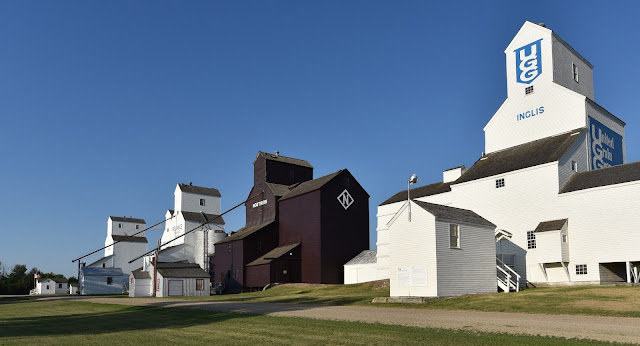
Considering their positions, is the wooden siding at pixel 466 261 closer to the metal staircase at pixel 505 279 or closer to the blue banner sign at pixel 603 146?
the metal staircase at pixel 505 279

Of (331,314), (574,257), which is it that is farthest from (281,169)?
(331,314)

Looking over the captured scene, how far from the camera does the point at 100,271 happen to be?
3519 inches

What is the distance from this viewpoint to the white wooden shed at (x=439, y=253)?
30.4 meters

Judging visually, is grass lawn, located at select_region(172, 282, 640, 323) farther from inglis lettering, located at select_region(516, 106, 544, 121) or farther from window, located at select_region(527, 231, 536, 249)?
inglis lettering, located at select_region(516, 106, 544, 121)

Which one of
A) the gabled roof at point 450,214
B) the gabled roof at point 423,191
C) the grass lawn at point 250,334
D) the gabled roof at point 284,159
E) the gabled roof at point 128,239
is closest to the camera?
the grass lawn at point 250,334

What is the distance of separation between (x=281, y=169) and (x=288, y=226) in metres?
9.87

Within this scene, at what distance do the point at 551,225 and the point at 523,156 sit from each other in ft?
23.6

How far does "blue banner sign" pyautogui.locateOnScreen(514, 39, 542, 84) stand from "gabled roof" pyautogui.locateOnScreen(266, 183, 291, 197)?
30321 millimetres

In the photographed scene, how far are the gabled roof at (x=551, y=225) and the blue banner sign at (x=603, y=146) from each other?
7.48 meters

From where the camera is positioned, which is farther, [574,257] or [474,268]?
[574,257]

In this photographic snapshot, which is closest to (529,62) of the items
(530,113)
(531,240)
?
(530,113)

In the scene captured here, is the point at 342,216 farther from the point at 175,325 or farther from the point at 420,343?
the point at 420,343

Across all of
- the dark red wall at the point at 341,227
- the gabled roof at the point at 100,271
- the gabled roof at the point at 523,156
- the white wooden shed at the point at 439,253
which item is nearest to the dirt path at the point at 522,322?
the white wooden shed at the point at 439,253

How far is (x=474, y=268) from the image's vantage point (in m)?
32.3
